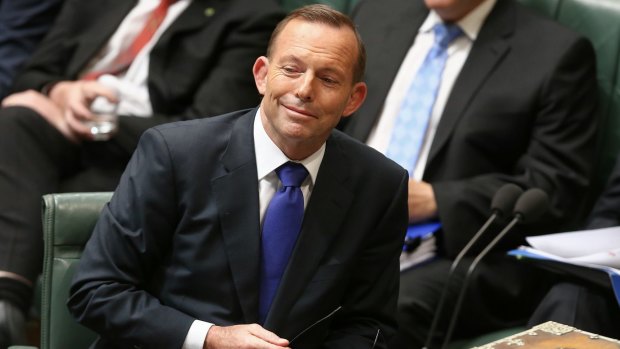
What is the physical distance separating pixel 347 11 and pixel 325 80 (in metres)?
1.81

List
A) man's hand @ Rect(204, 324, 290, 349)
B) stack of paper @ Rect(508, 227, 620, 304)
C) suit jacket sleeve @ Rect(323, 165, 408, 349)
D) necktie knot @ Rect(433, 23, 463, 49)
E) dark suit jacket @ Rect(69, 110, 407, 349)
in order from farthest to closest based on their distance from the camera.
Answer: necktie knot @ Rect(433, 23, 463, 49) < stack of paper @ Rect(508, 227, 620, 304) < suit jacket sleeve @ Rect(323, 165, 408, 349) < dark suit jacket @ Rect(69, 110, 407, 349) < man's hand @ Rect(204, 324, 290, 349)

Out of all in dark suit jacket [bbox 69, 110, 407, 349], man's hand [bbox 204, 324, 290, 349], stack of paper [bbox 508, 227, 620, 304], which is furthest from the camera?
stack of paper [bbox 508, 227, 620, 304]

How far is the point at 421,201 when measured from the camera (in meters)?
3.33

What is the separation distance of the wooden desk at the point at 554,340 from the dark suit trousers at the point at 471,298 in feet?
2.89

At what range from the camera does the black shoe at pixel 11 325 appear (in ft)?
9.67

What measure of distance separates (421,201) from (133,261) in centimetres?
128

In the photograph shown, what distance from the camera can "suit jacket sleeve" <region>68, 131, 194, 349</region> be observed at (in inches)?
87.6

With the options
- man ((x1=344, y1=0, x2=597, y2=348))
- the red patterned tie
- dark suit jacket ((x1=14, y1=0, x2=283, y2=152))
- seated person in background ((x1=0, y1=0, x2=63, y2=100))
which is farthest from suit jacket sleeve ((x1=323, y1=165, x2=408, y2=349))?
seated person in background ((x1=0, y1=0, x2=63, y2=100))

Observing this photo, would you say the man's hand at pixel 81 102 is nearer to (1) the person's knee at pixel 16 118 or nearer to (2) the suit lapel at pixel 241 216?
(1) the person's knee at pixel 16 118

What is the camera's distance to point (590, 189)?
365 cm

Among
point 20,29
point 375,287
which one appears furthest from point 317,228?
point 20,29

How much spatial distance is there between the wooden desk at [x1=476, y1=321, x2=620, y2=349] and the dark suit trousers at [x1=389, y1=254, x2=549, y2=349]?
88 cm

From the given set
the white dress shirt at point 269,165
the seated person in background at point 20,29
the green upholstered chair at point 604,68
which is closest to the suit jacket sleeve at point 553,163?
the green upholstered chair at point 604,68

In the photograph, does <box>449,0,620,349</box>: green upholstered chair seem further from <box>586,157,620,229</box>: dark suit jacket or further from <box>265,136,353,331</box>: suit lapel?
<box>265,136,353,331</box>: suit lapel
